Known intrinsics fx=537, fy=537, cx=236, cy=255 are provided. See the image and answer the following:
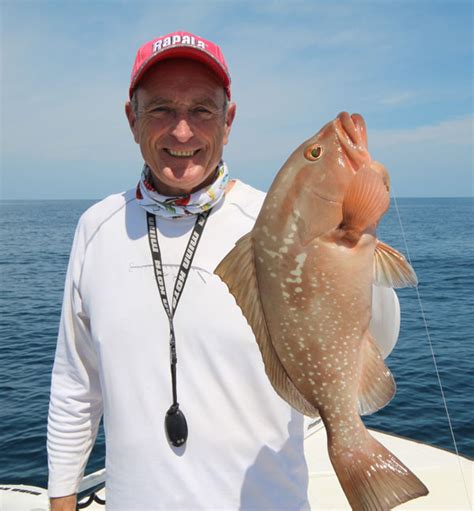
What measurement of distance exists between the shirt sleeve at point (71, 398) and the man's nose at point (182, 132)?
0.79m

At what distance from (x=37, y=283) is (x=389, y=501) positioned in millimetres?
27075

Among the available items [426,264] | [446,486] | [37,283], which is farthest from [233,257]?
[426,264]

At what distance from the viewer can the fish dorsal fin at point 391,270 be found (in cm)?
192

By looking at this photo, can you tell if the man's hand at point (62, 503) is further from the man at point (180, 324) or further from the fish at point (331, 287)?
the fish at point (331, 287)

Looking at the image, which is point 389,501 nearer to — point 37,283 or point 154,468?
point 154,468

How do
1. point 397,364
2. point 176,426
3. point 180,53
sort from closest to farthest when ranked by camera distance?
point 176,426 → point 180,53 → point 397,364

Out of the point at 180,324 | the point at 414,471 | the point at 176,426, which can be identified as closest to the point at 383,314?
the point at 180,324

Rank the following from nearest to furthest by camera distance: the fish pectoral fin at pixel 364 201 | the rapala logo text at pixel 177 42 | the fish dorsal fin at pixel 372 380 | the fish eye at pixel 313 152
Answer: the fish pectoral fin at pixel 364 201, the fish eye at pixel 313 152, the fish dorsal fin at pixel 372 380, the rapala logo text at pixel 177 42

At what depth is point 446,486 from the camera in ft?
17.6

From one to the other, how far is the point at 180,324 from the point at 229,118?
1052 mm

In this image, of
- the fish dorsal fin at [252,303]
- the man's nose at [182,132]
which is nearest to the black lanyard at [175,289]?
the man's nose at [182,132]

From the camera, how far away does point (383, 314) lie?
2145 millimetres

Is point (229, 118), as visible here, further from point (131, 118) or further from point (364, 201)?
point (364, 201)

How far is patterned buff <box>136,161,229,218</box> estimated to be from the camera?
8.37 feet
